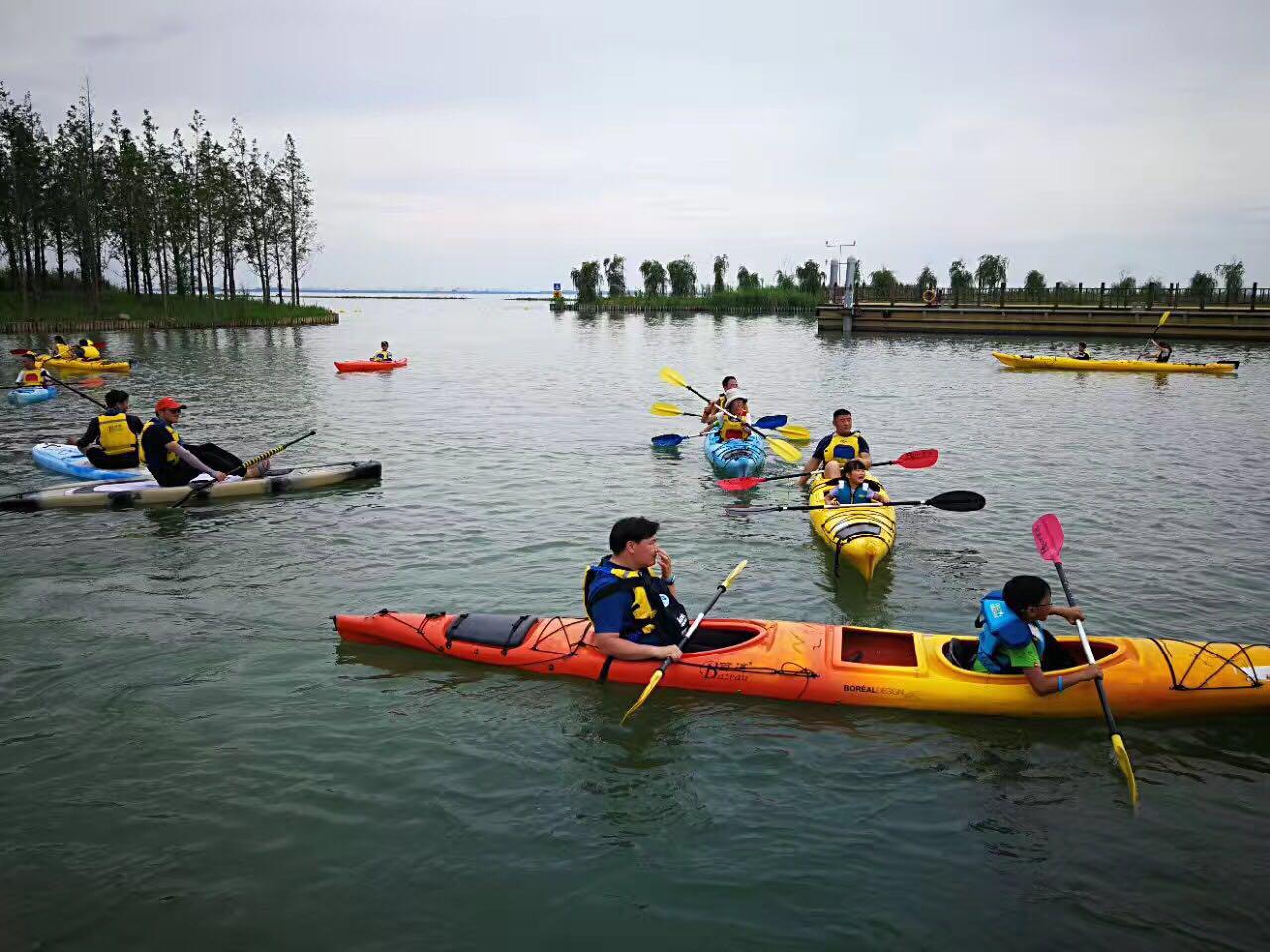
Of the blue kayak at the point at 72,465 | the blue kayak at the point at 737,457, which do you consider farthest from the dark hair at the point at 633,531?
the blue kayak at the point at 72,465

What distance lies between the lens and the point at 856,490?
10141 millimetres

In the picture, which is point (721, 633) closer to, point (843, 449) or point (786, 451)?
point (843, 449)

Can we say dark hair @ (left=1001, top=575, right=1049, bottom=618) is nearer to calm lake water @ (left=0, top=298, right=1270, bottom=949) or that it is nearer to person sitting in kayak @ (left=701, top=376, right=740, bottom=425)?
calm lake water @ (left=0, top=298, right=1270, bottom=949)

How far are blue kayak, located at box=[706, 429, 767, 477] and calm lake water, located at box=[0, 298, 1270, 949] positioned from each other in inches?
40.0

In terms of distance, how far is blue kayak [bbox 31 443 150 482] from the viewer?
40.7ft

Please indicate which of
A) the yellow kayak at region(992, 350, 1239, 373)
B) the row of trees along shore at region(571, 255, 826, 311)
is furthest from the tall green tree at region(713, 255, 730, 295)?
the yellow kayak at region(992, 350, 1239, 373)

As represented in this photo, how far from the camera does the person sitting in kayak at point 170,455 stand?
11.4 metres

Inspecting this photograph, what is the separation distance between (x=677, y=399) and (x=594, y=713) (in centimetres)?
1883

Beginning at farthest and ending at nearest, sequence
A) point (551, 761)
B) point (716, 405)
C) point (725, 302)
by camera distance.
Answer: point (725, 302) < point (716, 405) < point (551, 761)

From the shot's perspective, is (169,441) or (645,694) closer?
(645,694)

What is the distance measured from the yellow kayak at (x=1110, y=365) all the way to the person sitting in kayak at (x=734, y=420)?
18.7 metres

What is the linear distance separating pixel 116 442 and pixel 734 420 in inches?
374

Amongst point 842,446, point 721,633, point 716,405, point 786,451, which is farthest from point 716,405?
point 721,633

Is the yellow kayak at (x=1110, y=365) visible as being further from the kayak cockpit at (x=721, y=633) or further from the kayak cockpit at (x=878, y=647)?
the kayak cockpit at (x=721, y=633)
